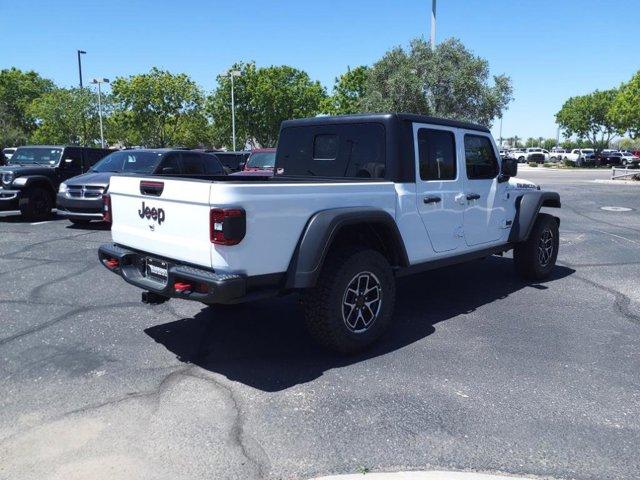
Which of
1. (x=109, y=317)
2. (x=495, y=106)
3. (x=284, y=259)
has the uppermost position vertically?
(x=495, y=106)

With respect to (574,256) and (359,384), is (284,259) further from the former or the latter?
(574,256)

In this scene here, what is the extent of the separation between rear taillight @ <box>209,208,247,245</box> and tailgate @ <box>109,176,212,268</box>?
0.07 m

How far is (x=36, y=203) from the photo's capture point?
39.6 ft

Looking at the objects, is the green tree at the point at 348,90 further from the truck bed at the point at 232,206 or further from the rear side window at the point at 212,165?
the truck bed at the point at 232,206

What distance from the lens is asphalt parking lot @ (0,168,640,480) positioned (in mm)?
2965

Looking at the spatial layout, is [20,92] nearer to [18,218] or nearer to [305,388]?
[18,218]

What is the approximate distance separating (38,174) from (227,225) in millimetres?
10369

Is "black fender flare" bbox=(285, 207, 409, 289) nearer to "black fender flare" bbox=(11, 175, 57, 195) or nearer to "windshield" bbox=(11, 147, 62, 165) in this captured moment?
"black fender flare" bbox=(11, 175, 57, 195)

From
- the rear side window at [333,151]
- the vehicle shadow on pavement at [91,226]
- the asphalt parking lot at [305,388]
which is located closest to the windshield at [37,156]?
the vehicle shadow on pavement at [91,226]

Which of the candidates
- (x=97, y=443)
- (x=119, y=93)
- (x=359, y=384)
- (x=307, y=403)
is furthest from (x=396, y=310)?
(x=119, y=93)

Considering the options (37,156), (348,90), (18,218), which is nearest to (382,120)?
(37,156)

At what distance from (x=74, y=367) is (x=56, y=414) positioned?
0.75m

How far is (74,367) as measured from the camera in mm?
4129

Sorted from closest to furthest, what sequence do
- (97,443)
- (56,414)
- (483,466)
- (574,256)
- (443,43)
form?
(483,466), (97,443), (56,414), (574,256), (443,43)
